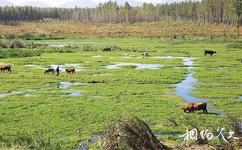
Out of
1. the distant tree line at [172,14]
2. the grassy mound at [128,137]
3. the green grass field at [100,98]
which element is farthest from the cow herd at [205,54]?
the distant tree line at [172,14]

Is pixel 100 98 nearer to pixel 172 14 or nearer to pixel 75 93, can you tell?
pixel 75 93

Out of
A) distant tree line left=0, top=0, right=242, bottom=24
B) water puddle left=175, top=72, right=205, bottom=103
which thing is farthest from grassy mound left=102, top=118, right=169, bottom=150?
distant tree line left=0, top=0, right=242, bottom=24

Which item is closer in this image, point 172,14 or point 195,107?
point 195,107

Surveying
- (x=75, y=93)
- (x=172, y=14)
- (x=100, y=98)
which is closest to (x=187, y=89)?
(x=100, y=98)

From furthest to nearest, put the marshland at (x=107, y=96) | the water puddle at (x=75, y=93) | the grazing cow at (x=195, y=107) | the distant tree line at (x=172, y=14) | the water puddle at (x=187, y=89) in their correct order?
the distant tree line at (x=172, y=14) → the water puddle at (x=75, y=93) → the water puddle at (x=187, y=89) → the grazing cow at (x=195, y=107) → the marshland at (x=107, y=96)

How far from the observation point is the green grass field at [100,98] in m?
21.8

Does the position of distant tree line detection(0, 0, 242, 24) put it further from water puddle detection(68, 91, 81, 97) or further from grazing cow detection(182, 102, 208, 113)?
grazing cow detection(182, 102, 208, 113)

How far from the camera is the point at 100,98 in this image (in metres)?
30.8

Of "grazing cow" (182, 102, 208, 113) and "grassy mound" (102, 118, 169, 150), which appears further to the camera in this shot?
"grazing cow" (182, 102, 208, 113)

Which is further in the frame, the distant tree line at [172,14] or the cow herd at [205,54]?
the distant tree line at [172,14]

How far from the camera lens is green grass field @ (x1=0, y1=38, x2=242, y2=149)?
2175cm

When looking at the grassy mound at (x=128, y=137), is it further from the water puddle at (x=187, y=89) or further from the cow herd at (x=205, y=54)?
the water puddle at (x=187, y=89)

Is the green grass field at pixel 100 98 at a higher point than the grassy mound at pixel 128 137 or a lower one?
lower

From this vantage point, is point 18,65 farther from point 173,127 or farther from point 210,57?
point 173,127
